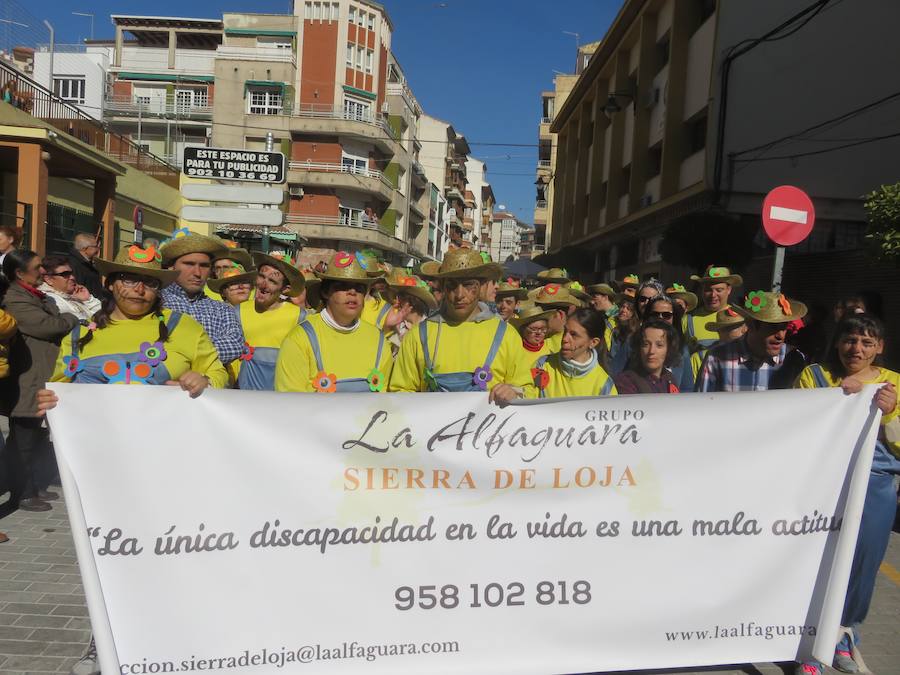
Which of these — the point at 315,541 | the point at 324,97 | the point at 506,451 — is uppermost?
the point at 324,97

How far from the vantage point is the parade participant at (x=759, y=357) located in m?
3.96

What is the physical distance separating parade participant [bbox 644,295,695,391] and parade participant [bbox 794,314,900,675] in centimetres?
94

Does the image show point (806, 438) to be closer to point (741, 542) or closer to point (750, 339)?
point (741, 542)

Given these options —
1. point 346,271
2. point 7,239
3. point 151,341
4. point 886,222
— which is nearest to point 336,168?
point 7,239

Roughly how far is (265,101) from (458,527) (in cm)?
4962

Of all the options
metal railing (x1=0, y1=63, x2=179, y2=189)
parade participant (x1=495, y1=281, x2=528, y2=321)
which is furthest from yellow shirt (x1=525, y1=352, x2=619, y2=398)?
metal railing (x1=0, y1=63, x2=179, y2=189)

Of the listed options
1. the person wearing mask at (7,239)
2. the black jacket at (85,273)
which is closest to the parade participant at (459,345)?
the person wearing mask at (7,239)

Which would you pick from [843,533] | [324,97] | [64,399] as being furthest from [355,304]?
[324,97]

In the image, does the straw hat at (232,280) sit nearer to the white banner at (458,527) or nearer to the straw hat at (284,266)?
the straw hat at (284,266)

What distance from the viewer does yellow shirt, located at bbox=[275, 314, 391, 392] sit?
12.0 ft

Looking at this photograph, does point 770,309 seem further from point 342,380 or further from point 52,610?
point 52,610

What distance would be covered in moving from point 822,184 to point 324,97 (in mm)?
38540

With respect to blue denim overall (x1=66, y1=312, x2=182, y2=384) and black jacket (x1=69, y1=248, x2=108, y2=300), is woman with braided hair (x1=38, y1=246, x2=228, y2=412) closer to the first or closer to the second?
blue denim overall (x1=66, y1=312, x2=182, y2=384)

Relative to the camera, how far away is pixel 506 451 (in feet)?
10.1
